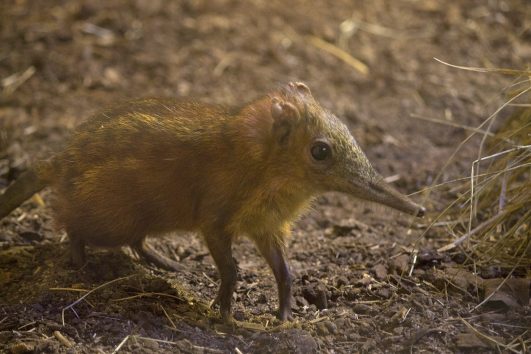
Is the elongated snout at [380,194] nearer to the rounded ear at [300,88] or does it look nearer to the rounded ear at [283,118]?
the rounded ear at [283,118]

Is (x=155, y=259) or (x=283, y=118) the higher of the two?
(x=283, y=118)

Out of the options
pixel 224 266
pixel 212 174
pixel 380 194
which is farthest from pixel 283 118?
pixel 224 266

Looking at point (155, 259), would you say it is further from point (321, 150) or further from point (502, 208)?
point (502, 208)

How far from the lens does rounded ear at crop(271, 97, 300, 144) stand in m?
4.52

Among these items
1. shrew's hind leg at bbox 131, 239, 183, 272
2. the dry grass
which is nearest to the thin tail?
shrew's hind leg at bbox 131, 239, 183, 272

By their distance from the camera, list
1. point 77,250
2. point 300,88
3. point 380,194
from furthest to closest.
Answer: point 77,250 < point 300,88 < point 380,194

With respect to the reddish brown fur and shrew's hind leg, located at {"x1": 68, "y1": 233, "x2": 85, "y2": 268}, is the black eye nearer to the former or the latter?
the reddish brown fur

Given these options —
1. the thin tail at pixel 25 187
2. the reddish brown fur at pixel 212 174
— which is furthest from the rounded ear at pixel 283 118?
the thin tail at pixel 25 187

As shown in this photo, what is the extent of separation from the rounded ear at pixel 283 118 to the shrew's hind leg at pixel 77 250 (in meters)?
1.51

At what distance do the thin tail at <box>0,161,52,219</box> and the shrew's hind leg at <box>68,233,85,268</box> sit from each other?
46cm

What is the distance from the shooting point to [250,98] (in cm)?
Answer: 783

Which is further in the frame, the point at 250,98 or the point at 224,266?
the point at 250,98

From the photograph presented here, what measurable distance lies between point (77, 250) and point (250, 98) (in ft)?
10.3

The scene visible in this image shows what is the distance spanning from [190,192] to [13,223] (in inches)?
72.6
